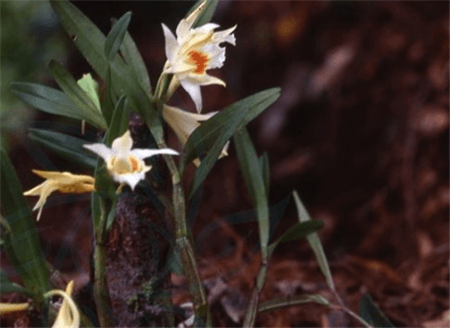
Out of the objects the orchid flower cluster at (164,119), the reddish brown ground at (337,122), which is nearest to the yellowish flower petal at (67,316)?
the orchid flower cluster at (164,119)

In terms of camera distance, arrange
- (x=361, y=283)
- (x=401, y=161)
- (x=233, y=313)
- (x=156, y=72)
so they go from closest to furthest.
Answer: (x=233, y=313), (x=361, y=283), (x=401, y=161), (x=156, y=72)

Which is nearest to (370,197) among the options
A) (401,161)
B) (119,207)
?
(401,161)

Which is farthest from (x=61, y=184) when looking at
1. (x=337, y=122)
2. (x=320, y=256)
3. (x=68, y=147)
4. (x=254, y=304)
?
(x=337, y=122)

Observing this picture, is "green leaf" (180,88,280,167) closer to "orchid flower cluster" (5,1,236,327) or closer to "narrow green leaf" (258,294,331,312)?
"orchid flower cluster" (5,1,236,327)

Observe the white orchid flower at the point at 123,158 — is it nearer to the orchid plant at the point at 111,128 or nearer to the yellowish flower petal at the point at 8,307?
the orchid plant at the point at 111,128

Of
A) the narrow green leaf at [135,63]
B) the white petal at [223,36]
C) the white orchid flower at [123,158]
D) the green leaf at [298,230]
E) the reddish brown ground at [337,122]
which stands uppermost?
the white petal at [223,36]

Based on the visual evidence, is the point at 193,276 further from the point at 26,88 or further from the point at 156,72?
the point at 156,72
